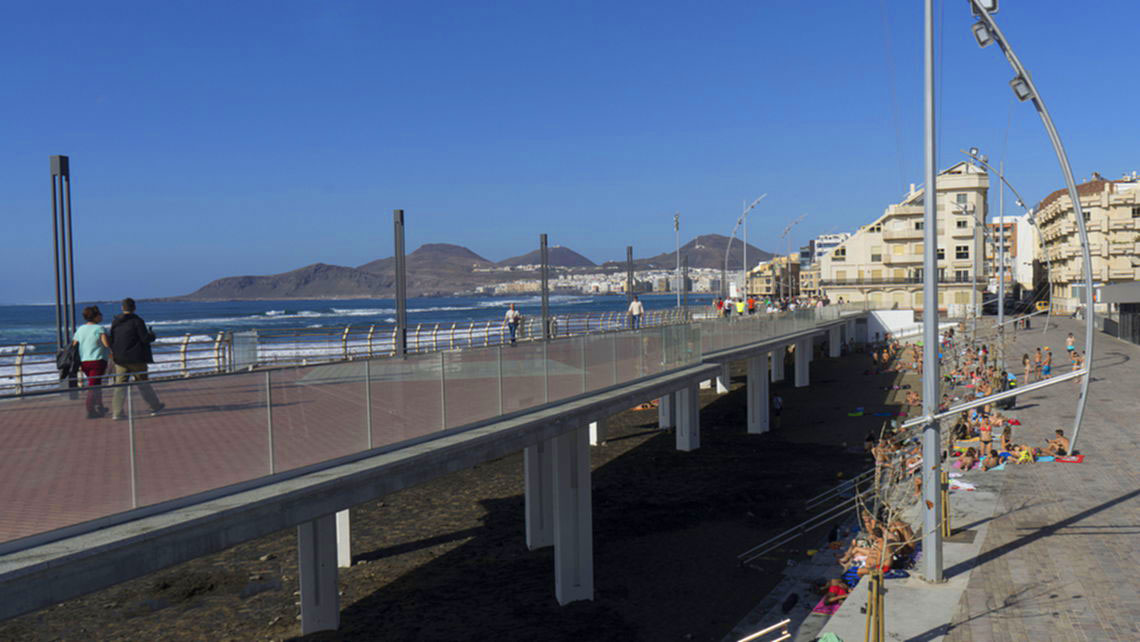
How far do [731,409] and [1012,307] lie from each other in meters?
73.8

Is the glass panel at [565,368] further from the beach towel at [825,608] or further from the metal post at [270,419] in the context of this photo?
the metal post at [270,419]

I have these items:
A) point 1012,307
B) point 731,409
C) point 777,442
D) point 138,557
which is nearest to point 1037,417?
point 777,442

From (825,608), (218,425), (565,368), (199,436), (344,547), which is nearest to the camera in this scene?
(199,436)

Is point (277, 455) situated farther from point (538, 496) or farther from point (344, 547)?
point (538, 496)

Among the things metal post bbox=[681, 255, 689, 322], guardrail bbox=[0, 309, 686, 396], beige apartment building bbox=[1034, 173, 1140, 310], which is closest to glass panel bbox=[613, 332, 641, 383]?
guardrail bbox=[0, 309, 686, 396]

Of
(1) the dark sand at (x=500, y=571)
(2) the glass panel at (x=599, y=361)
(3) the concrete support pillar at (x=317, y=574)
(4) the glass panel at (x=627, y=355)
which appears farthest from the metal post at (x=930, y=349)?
(3) the concrete support pillar at (x=317, y=574)

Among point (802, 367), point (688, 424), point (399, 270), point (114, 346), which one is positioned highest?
point (399, 270)

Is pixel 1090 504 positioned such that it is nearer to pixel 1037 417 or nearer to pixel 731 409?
pixel 1037 417

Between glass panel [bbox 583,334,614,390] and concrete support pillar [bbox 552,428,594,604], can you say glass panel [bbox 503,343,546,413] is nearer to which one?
concrete support pillar [bbox 552,428,594,604]

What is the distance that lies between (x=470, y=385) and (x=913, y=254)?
260ft

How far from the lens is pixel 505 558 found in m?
17.9

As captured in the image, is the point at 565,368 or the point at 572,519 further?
the point at 572,519

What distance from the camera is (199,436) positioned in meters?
8.07

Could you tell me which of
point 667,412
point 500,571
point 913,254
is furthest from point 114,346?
point 913,254
